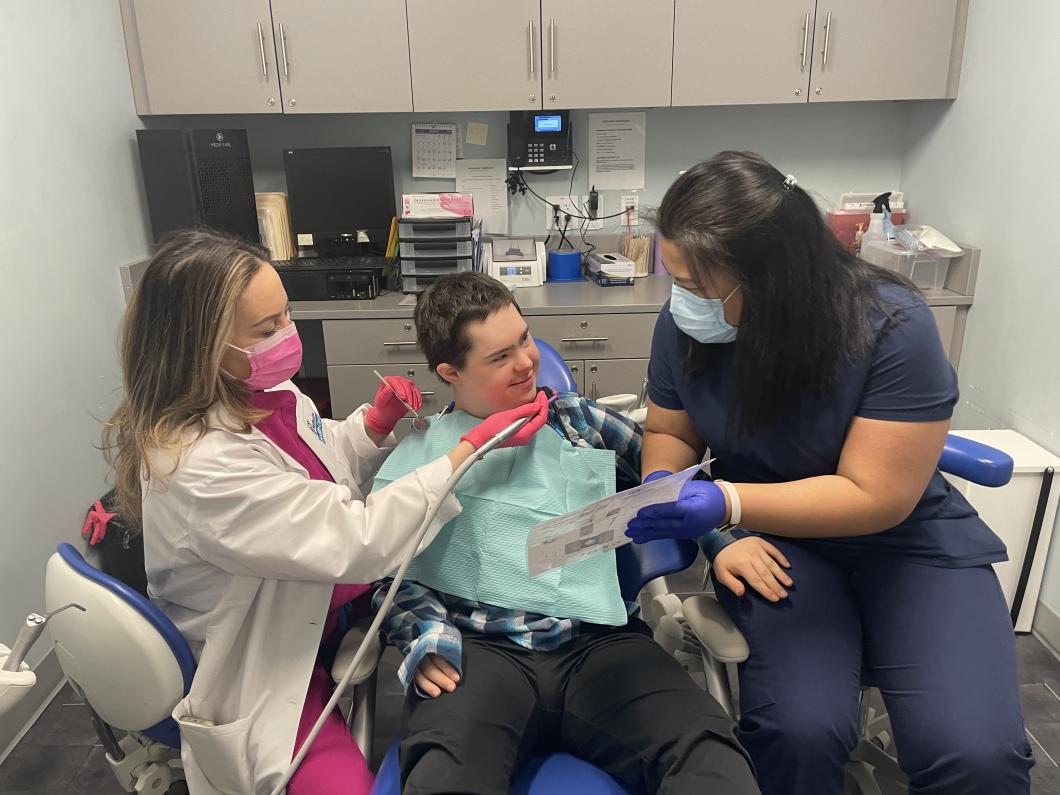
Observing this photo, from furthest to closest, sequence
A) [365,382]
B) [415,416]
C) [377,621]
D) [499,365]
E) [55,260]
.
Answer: [365,382] → [55,260] → [415,416] → [499,365] → [377,621]

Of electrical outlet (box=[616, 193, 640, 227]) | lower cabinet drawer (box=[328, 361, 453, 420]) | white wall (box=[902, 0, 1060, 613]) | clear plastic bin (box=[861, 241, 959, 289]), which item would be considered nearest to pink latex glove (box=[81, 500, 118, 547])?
lower cabinet drawer (box=[328, 361, 453, 420])

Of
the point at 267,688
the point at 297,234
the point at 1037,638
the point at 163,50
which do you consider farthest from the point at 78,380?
the point at 1037,638

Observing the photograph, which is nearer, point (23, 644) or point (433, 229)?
point (23, 644)

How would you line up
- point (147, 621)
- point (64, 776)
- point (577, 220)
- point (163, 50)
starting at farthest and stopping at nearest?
1. point (577, 220)
2. point (163, 50)
3. point (64, 776)
4. point (147, 621)

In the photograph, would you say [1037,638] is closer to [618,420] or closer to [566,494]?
[618,420]

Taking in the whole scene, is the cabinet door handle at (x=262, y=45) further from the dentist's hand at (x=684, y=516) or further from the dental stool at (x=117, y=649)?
the dentist's hand at (x=684, y=516)

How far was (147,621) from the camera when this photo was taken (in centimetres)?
102


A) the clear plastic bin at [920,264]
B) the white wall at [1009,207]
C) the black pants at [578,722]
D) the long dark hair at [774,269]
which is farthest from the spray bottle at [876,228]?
the black pants at [578,722]

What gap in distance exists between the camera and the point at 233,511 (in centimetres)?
109

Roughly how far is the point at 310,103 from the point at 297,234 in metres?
0.50

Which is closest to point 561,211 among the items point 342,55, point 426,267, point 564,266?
point 564,266

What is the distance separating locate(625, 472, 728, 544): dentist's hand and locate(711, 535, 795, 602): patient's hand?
0.40ft

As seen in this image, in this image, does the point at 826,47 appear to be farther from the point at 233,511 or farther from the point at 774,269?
the point at 233,511

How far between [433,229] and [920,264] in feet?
Answer: 5.45
